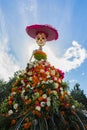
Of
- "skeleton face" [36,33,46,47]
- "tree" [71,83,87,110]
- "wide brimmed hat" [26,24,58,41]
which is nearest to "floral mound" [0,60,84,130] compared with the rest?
"skeleton face" [36,33,46,47]

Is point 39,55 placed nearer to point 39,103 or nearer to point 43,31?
point 43,31

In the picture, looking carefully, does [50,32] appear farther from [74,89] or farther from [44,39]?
[74,89]

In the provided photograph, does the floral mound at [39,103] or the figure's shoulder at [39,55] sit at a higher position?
the figure's shoulder at [39,55]

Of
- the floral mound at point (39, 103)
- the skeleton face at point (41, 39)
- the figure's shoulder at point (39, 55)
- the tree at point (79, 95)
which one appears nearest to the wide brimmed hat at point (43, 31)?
the skeleton face at point (41, 39)

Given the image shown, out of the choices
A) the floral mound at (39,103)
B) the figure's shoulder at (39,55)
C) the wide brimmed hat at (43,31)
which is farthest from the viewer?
the wide brimmed hat at (43,31)

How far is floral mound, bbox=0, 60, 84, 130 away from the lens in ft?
25.4

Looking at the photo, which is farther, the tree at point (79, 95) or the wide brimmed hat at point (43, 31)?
the tree at point (79, 95)

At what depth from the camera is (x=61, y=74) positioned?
9.41 metres

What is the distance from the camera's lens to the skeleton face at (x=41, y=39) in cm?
1005

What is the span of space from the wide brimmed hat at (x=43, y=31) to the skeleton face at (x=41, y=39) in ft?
0.42

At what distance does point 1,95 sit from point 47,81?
387 cm

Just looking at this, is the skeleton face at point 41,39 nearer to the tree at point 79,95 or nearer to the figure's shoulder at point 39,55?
the figure's shoulder at point 39,55

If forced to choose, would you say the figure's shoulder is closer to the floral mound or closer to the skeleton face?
the floral mound

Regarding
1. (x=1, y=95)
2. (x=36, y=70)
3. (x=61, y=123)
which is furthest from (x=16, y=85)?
(x=1, y=95)
